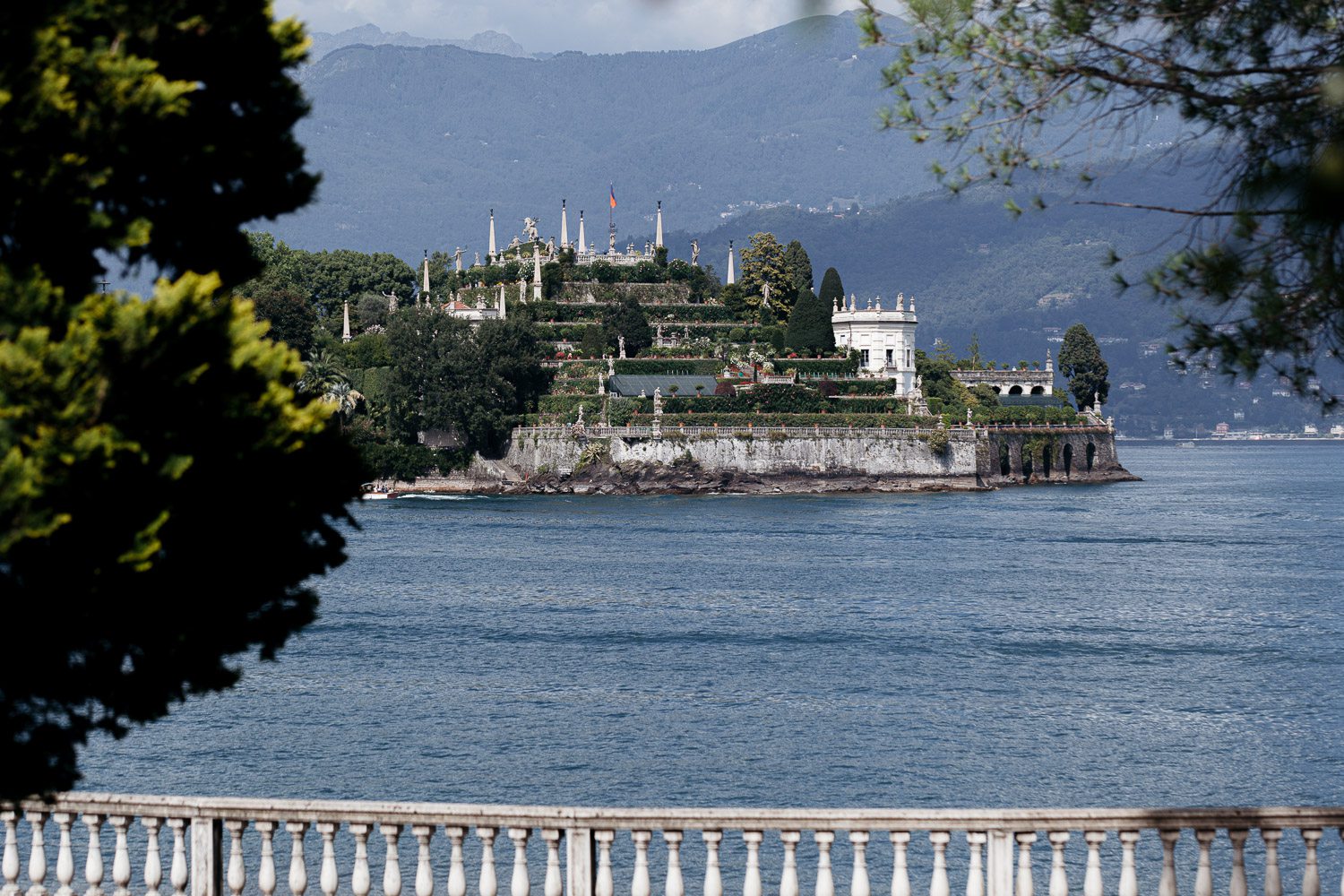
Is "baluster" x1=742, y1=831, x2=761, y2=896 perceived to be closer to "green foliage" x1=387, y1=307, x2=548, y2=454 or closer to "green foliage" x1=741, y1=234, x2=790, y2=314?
"green foliage" x1=387, y1=307, x2=548, y2=454

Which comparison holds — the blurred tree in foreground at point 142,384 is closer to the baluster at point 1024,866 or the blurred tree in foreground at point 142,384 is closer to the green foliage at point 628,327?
the baluster at point 1024,866

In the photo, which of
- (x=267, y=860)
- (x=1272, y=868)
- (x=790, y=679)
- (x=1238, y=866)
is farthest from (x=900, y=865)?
(x=790, y=679)

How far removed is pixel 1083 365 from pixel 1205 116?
162 metres

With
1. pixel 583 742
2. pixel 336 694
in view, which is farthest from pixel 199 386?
pixel 336 694

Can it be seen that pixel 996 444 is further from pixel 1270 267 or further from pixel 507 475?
pixel 1270 267

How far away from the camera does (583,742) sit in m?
38.4

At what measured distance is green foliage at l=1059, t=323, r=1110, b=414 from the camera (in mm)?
170000

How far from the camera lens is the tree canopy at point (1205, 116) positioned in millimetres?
11219

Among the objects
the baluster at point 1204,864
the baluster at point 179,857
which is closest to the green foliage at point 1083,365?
the baluster at point 1204,864

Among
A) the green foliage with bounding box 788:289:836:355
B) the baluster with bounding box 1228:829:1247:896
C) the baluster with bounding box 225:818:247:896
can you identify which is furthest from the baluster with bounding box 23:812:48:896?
the green foliage with bounding box 788:289:836:355

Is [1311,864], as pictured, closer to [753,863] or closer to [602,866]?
[753,863]

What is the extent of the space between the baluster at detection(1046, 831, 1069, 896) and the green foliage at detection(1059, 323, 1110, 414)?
520ft

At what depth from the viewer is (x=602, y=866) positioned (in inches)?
556

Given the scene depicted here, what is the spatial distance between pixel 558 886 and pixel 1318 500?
132m
